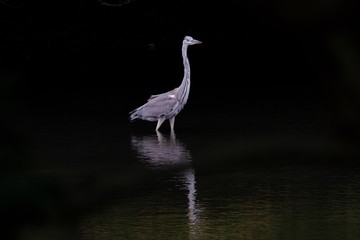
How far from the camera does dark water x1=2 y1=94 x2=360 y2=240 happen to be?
0.69 metres

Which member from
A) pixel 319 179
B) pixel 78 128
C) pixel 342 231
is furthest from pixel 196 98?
pixel 342 231

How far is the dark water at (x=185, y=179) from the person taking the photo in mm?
693

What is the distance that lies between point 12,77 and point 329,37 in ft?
0.65

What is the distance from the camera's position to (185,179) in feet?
34.1

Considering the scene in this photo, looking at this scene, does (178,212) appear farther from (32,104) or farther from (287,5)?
(32,104)

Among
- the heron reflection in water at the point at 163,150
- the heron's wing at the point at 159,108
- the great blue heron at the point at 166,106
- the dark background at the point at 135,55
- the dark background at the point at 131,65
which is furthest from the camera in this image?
the dark background at the point at 135,55

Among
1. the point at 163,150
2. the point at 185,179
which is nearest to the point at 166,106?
the point at 163,150

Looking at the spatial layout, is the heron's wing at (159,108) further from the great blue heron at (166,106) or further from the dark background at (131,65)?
the dark background at (131,65)

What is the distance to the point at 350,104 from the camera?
28.6 inches

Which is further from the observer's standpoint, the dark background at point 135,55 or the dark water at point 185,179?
the dark background at point 135,55

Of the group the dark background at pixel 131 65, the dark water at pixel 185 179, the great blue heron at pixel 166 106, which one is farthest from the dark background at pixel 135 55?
the dark water at pixel 185 179

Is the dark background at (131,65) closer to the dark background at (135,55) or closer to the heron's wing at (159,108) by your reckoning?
the dark background at (135,55)

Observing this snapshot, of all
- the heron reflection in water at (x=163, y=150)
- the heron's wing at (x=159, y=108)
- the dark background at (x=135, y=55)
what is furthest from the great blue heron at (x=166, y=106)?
the dark background at (x=135, y=55)

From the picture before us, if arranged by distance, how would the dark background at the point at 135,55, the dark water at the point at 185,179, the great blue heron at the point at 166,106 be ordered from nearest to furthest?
the dark water at the point at 185,179, the great blue heron at the point at 166,106, the dark background at the point at 135,55
